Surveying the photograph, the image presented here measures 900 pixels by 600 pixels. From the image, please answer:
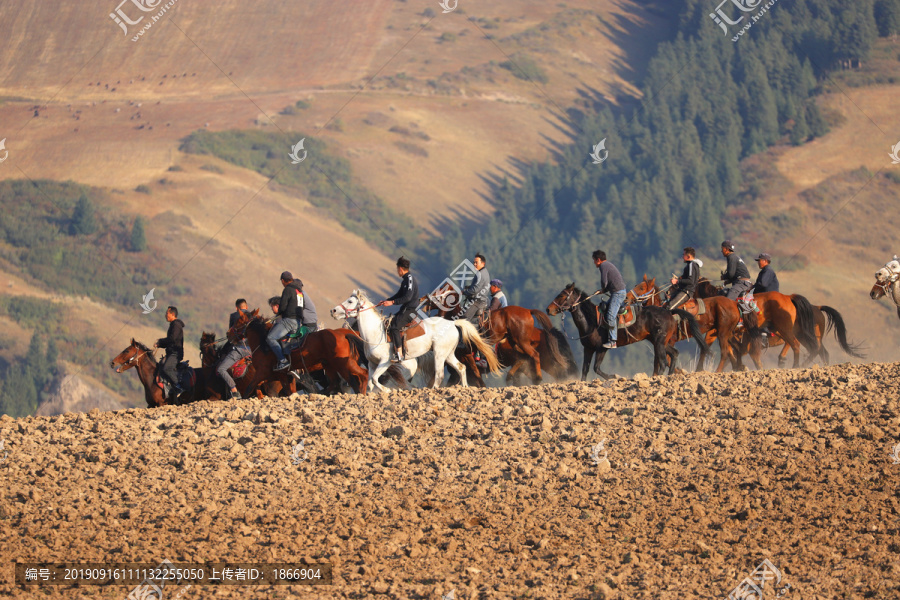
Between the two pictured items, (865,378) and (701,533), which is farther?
(865,378)

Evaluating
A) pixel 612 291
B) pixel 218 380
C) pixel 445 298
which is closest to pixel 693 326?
pixel 612 291

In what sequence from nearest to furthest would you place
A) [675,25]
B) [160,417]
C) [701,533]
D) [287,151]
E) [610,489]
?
[701,533] → [610,489] → [160,417] → [287,151] → [675,25]

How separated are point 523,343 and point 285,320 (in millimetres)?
4272

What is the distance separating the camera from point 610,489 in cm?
1271

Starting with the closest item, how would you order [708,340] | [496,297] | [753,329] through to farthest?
[708,340], [753,329], [496,297]

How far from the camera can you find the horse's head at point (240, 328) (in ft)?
63.8

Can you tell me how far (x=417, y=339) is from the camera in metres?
18.9

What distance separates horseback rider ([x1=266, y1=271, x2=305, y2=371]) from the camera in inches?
744

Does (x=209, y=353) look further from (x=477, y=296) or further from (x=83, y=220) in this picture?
(x=83, y=220)

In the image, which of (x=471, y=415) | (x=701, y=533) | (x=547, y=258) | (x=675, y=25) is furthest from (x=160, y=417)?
(x=675, y=25)

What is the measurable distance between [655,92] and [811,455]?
5120 inches

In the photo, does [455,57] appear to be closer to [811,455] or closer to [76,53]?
[76,53]

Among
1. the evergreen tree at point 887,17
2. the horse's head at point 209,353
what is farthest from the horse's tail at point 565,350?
the evergreen tree at point 887,17

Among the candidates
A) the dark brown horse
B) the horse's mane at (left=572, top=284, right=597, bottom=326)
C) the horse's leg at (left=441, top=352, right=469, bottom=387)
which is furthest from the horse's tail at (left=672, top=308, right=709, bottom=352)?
the horse's leg at (left=441, top=352, right=469, bottom=387)
